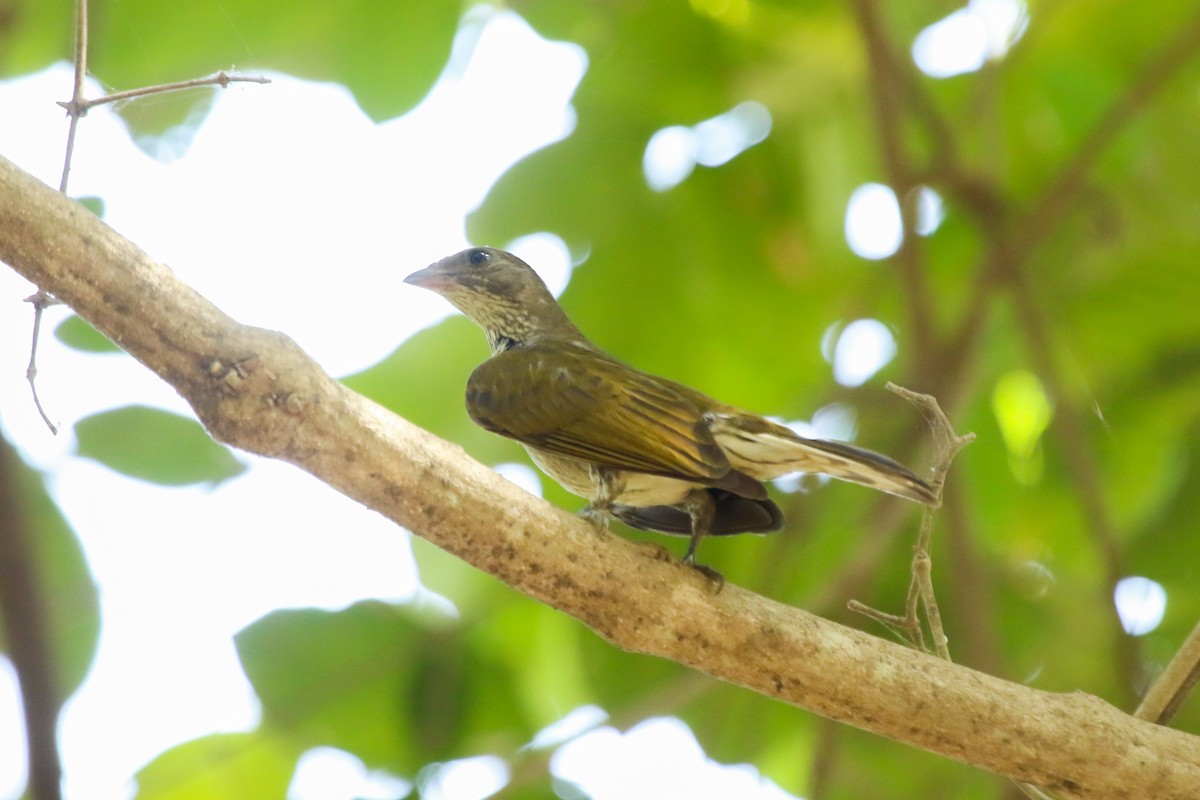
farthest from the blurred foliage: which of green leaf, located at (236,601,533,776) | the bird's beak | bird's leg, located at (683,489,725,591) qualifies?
bird's leg, located at (683,489,725,591)

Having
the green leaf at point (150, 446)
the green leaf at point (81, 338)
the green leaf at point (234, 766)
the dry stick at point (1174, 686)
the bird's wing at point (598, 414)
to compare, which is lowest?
the dry stick at point (1174, 686)

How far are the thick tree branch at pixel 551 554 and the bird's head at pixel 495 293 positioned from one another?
1.76m

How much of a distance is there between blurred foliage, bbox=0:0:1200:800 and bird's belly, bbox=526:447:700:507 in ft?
2.42

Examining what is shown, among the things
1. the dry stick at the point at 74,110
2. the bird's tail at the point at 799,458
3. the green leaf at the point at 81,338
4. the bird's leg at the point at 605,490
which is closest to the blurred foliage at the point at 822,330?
the green leaf at the point at 81,338

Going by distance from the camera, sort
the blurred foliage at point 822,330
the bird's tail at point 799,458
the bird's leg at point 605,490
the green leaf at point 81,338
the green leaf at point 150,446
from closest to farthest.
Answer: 1. the bird's tail at point 799,458
2. the bird's leg at point 605,490
3. the green leaf at point 81,338
4. the green leaf at point 150,446
5. the blurred foliage at point 822,330

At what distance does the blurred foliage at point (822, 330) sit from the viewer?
430 cm

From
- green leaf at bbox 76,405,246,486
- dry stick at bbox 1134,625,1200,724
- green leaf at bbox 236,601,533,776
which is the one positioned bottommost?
dry stick at bbox 1134,625,1200,724

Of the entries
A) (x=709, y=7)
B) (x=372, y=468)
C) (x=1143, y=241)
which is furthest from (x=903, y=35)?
(x=372, y=468)

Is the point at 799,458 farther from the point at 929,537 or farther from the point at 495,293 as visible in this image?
the point at 495,293

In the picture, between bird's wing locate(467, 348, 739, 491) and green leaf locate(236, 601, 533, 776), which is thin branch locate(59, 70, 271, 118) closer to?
bird's wing locate(467, 348, 739, 491)

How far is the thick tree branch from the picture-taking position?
220cm

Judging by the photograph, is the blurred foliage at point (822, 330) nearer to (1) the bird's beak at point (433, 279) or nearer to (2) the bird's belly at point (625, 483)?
(1) the bird's beak at point (433, 279)

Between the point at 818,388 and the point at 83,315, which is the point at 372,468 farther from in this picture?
the point at 818,388

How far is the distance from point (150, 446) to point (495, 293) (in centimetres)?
124
